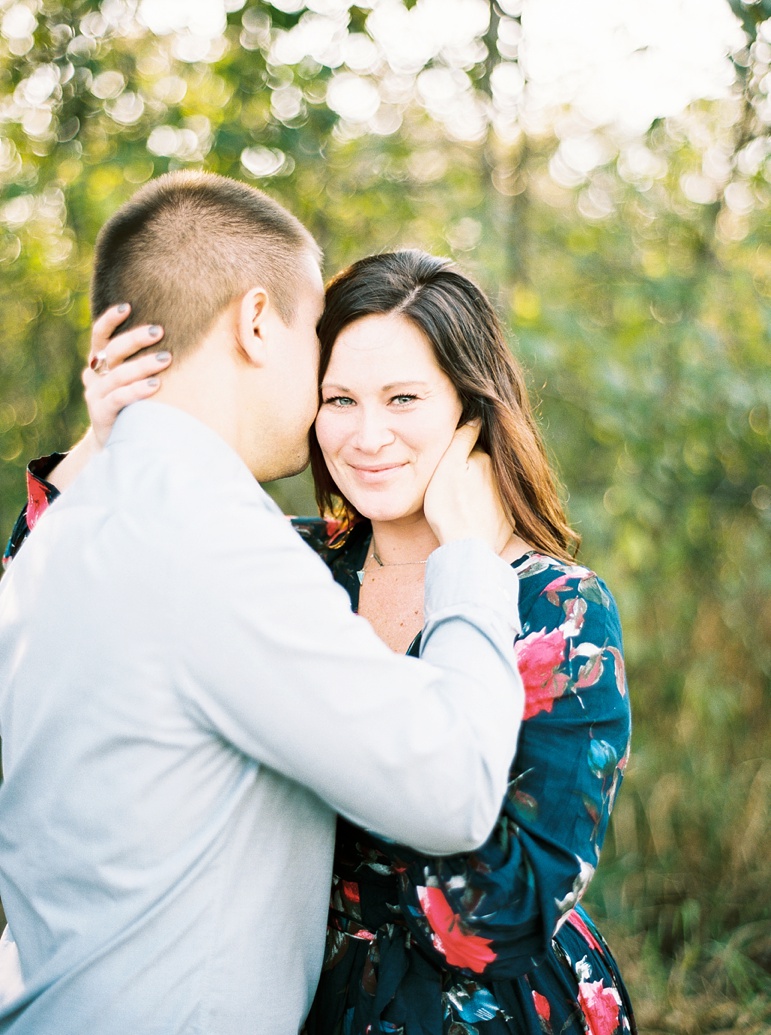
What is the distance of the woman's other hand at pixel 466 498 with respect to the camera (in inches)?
64.9

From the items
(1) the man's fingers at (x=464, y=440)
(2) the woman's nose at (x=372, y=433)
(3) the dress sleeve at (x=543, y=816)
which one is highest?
(2) the woman's nose at (x=372, y=433)

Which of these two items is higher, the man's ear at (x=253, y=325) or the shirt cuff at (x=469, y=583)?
the man's ear at (x=253, y=325)

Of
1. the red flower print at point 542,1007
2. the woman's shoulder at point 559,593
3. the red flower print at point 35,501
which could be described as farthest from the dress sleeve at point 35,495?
the red flower print at point 542,1007

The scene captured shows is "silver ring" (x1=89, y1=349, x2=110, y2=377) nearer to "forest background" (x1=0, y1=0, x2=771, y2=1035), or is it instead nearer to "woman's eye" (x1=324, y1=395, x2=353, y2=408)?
"woman's eye" (x1=324, y1=395, x2=353, y2=408)

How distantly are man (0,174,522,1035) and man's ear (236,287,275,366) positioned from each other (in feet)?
0.39

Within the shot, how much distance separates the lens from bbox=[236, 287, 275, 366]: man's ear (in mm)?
1483

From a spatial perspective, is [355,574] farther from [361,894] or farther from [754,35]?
[754,35]

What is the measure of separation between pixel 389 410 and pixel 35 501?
752mm

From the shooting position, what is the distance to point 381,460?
1.88 m

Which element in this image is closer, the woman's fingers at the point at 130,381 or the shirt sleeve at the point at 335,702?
the shirt sleeve at the point at 335,702

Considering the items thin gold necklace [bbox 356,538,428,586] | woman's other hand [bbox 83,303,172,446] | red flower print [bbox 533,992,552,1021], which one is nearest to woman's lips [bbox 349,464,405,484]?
thin gold necklace [bbox 356,538,428,586]

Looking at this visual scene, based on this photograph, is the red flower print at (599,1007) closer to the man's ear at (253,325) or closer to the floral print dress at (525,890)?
the floral print dress at (525,890)

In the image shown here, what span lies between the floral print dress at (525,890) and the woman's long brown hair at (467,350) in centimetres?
17

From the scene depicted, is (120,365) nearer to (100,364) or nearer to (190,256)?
(100,364)
